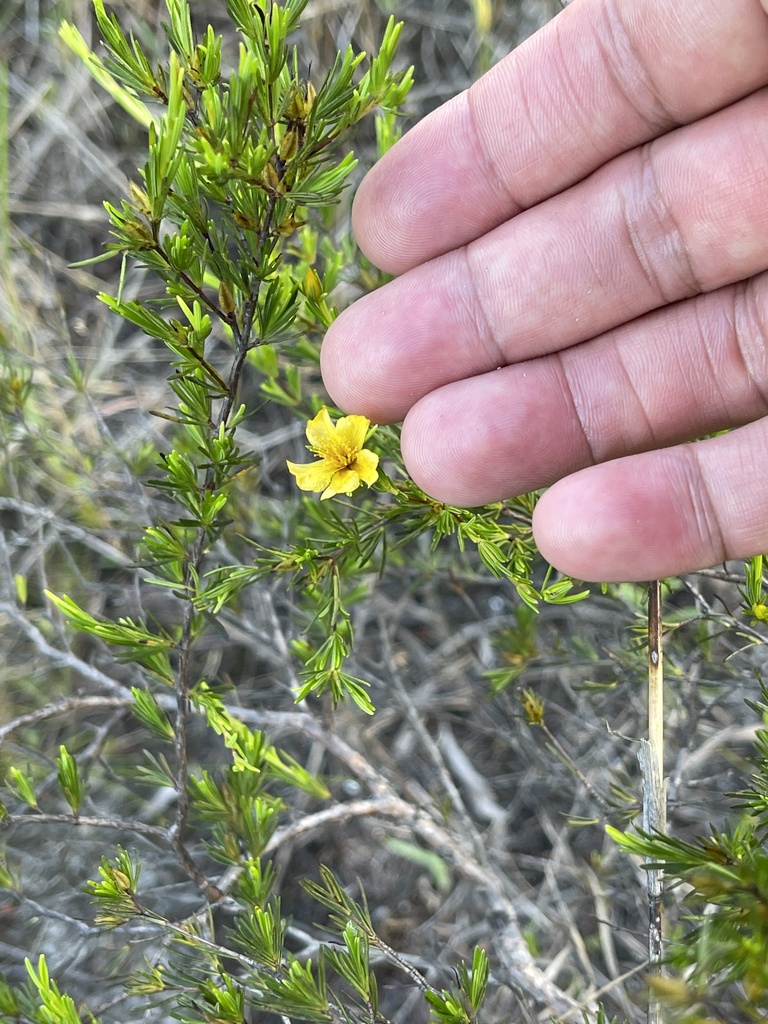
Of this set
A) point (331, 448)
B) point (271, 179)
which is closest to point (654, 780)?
→ point (331, 448)

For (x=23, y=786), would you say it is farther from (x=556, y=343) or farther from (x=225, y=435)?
(x=556, y=343)

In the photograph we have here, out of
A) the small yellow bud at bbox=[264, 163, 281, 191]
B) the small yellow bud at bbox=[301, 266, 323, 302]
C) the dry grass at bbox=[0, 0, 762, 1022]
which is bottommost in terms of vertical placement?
the dry grass at bbox=[0, 0, 762, 1022]

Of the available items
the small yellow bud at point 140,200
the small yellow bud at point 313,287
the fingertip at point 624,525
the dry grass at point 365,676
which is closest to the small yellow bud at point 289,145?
the small yellow bud at point 140,200

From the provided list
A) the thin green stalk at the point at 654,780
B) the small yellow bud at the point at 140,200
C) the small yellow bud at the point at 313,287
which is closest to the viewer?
the small yellow bud at the point at 140,200

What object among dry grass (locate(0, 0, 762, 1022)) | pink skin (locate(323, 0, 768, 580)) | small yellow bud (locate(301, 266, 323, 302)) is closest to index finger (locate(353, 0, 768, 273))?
pink skin (locate(323, 0, 768, 580))

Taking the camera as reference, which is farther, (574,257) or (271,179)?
(574,257)

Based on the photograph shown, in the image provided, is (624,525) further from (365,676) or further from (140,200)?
(365,676)

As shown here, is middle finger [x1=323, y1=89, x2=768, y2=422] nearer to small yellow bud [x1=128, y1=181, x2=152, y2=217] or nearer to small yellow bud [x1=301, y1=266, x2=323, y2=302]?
small yellow bud [x1=301, y1=266, x2=323, y2=302]

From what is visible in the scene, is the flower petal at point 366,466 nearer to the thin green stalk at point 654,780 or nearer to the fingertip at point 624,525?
the fingertip at point 624,525
